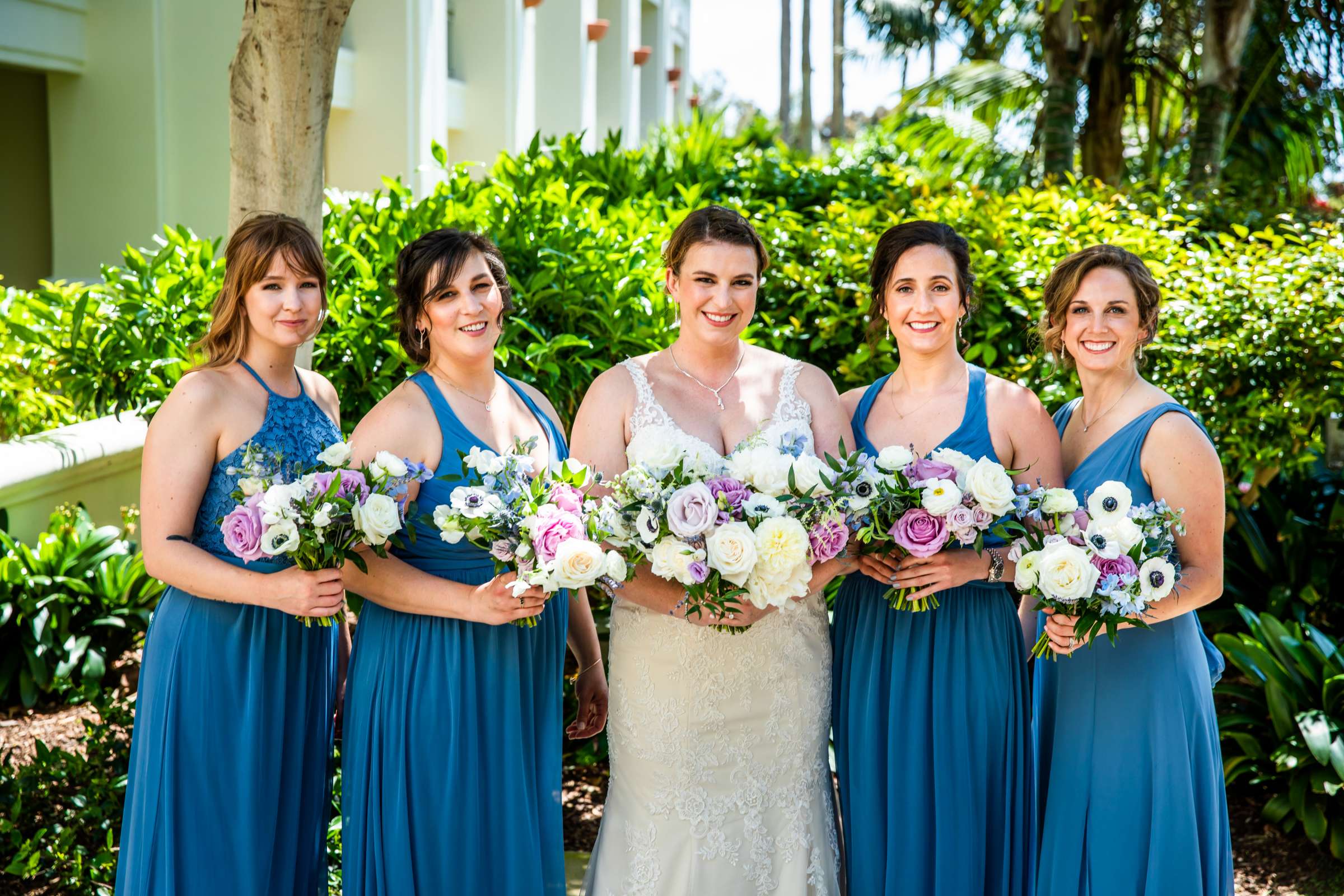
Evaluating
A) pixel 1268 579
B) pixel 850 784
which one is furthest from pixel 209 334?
pixel 1268 579

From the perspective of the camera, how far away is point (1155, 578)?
2881mm

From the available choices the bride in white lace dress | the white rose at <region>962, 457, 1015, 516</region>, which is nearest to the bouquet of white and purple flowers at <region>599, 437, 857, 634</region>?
the white rose at <region>962, 457, 1015, 516</region>

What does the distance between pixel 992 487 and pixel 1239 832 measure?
121 inches

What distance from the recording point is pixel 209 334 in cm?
331

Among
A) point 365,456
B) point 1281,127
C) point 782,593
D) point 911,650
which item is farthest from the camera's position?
point 1281,127

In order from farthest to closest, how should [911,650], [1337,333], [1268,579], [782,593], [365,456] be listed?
[1268,579], [1337,333], [911,650], [365,456], [782,593]

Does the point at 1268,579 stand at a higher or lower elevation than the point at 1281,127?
lower

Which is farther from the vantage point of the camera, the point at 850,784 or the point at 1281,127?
the point at 1281,127

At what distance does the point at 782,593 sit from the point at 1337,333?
3.82m

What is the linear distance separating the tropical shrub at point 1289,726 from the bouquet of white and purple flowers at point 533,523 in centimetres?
340

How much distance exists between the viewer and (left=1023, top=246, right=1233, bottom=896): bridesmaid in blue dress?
327 cm

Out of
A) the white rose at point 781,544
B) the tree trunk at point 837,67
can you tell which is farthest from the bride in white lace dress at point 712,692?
the tree trunk at point 837,67

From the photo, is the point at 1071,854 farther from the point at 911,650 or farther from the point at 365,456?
the point at 365,456

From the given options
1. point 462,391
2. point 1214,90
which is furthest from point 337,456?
point 1214,90
